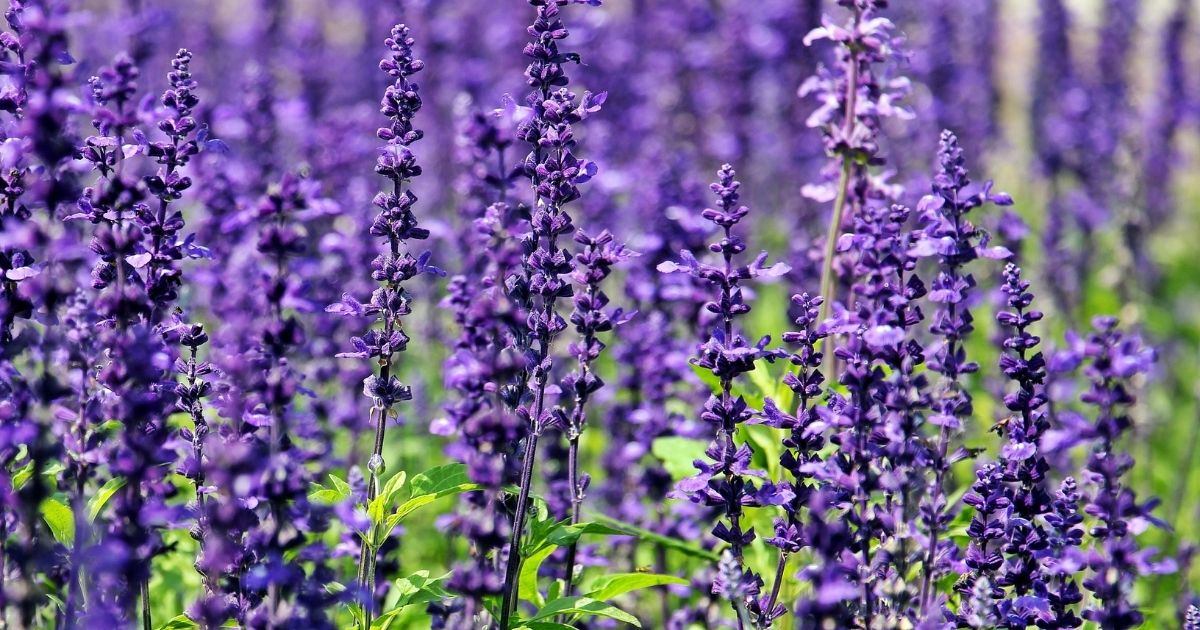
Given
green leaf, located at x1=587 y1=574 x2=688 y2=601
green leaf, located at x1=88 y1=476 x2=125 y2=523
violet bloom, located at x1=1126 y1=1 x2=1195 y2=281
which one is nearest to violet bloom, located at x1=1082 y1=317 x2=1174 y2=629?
green leaf, located at x1=587 y1=574 x2=688 y2=601

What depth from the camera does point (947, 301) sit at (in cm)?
461

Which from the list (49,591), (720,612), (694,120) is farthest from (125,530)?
(694,120)

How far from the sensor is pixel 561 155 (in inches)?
185

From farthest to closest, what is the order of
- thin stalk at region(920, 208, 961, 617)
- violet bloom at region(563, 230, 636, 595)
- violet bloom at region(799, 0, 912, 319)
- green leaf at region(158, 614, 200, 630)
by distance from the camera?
violet bloom at region(799, 0, 912, 319) < violet bloom at region(563, 230, 636, 595) < green leaf at region(158, 614, 200, 630) < thin stalk at region(920, 208, 961, 617)

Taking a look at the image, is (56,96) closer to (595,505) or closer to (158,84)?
(595,505)

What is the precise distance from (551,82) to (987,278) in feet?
22.0

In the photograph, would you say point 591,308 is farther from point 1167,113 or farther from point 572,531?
point 1167,113

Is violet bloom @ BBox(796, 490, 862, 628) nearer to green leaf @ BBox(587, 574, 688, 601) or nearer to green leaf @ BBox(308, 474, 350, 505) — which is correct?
green leaf @ BBox(587, 574, 688, 601)

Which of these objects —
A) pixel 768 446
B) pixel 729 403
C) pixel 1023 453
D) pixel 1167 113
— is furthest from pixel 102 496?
pixel 1167 113

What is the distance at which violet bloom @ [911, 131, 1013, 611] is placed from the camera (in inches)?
176

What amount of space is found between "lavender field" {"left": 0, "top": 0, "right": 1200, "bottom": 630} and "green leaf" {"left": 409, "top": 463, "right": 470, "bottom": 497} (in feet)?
0.04

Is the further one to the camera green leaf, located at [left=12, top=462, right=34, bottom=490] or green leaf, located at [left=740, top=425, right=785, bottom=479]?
green leaf, located at [left=740, top=425, right=785, bottom=479]

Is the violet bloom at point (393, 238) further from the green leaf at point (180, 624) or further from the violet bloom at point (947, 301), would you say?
the violet bloom at point (947, 301)

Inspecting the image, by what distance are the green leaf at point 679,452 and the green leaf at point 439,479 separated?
4.70ft
